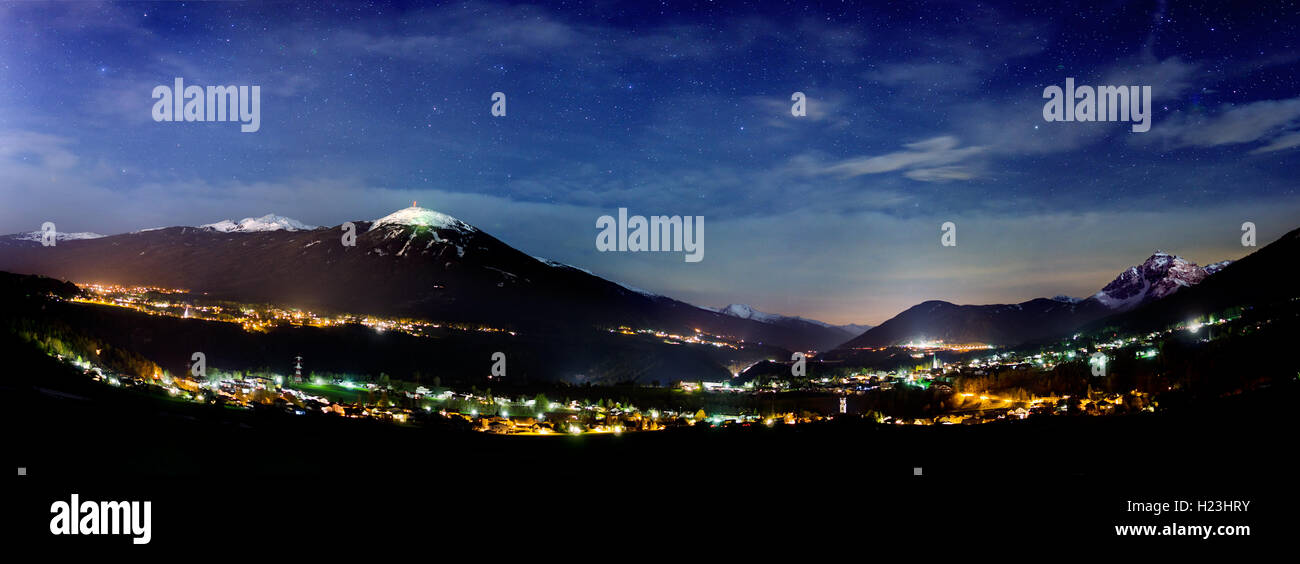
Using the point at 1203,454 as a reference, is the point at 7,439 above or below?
above
